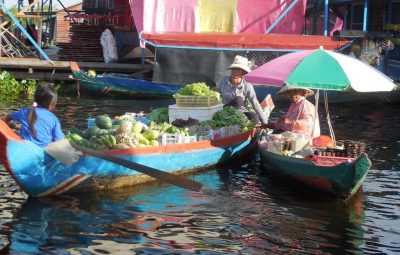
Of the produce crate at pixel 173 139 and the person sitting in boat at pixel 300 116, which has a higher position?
the person sitting in boat at pixel 300 116

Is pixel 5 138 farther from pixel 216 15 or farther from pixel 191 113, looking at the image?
pixel 216 15

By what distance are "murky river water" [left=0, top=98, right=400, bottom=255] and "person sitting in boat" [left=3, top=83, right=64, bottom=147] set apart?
77cm

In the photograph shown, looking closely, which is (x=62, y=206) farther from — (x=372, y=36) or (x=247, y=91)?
(x=372, y=36)

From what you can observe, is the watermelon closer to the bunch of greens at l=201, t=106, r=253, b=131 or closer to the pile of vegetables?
the pile of vegetables

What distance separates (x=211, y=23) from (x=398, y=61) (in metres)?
5.96

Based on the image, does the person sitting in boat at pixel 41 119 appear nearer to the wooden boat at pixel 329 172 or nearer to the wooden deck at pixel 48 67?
the wooden boat at pixel 329 172

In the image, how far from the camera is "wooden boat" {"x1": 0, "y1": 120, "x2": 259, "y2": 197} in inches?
296

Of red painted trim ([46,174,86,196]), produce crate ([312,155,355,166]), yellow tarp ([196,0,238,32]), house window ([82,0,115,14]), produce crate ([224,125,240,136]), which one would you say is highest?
house window ([82,0,115,14])

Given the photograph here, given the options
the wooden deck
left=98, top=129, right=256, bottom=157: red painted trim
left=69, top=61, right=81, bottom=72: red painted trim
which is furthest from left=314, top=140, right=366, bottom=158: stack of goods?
the wooden deck

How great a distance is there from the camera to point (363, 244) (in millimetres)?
6980

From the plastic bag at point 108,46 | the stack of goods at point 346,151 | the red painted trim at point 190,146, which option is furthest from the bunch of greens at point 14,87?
the stack of goods at point 346,151

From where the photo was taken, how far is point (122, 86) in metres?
19.8

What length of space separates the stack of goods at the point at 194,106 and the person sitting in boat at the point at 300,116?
1.38 metres

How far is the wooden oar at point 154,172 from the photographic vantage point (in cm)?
720
